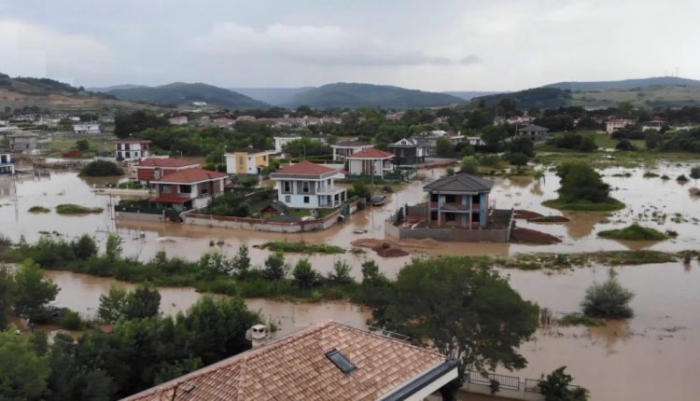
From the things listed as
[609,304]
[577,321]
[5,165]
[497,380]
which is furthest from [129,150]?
[497,380]

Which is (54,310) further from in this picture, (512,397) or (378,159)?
(378,159)

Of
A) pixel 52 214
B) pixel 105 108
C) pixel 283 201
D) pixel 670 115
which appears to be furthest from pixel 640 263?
pixel 105 108

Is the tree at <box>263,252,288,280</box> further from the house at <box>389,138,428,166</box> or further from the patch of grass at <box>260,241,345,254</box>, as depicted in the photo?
the house at <box>389,138,428,166</box>

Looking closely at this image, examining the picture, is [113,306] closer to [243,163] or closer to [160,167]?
[160,167]

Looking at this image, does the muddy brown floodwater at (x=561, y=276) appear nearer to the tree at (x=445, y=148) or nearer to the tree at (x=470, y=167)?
the tree at (x=470, y=167)

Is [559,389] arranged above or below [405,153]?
below

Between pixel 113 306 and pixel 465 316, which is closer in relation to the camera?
pixel 465 316
